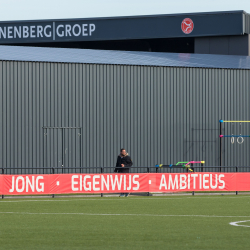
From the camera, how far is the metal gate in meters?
26.9

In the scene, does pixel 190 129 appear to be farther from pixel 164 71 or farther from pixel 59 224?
pixel 59 224

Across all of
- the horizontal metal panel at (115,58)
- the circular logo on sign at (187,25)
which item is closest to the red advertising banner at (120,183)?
the horizontal metal panel at (115,58)

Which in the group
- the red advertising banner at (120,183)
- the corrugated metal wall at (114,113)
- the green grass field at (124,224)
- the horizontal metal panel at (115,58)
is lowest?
the green grass field at (124,224)

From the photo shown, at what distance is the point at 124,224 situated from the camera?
12.7m

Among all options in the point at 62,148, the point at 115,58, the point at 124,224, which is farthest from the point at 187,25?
the point at 124,224

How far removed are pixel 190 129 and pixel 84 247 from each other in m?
21.0

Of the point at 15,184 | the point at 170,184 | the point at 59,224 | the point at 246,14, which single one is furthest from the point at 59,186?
the point at 246,14

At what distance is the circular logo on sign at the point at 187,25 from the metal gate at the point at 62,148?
1515 centimetres

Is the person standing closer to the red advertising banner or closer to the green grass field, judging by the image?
the red advertising banner

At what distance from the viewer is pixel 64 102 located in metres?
27.5

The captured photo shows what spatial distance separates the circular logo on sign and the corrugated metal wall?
963 cm

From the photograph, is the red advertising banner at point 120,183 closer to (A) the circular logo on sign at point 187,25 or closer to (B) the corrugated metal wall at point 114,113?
(B) the corrugated metal wall at point 114,113

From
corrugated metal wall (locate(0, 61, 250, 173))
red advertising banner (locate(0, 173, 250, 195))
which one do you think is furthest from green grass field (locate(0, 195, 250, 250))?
corrugated metal wall (locate(0, 61, 250, 173))

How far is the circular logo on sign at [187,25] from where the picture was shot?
39.3 m
